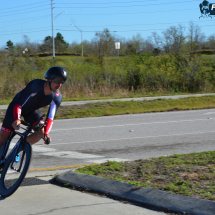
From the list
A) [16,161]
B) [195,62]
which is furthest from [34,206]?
[195,62]

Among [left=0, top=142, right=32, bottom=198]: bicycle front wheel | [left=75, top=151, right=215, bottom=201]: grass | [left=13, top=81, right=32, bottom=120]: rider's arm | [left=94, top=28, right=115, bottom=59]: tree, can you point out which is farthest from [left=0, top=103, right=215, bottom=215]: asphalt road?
[left=94, top=28, right=115, bottom=59]: tree

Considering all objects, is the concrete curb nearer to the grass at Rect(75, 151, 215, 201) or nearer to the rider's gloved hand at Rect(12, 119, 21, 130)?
the grass at Rect(75, 151, 215, 201)

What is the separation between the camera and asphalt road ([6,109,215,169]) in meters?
7.81

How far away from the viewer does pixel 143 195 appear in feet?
14.9

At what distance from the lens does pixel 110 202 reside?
14.9 feet

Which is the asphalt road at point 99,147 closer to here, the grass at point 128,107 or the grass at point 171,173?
the grass at point 171,173

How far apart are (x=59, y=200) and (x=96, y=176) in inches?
33.2

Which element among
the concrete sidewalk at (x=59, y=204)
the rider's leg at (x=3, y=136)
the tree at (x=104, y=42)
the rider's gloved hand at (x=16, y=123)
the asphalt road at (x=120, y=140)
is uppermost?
the tree at (x=104, y=42)

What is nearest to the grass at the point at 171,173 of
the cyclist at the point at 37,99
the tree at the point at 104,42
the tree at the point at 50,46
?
the cyclist at the point at 37,99

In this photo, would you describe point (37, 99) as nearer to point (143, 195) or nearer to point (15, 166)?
point (15, 166)

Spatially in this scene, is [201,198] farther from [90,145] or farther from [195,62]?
[195,62]

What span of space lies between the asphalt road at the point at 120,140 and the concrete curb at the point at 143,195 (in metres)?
1.72

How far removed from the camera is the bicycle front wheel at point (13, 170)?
15.3 ft

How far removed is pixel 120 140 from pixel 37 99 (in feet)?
17.1
